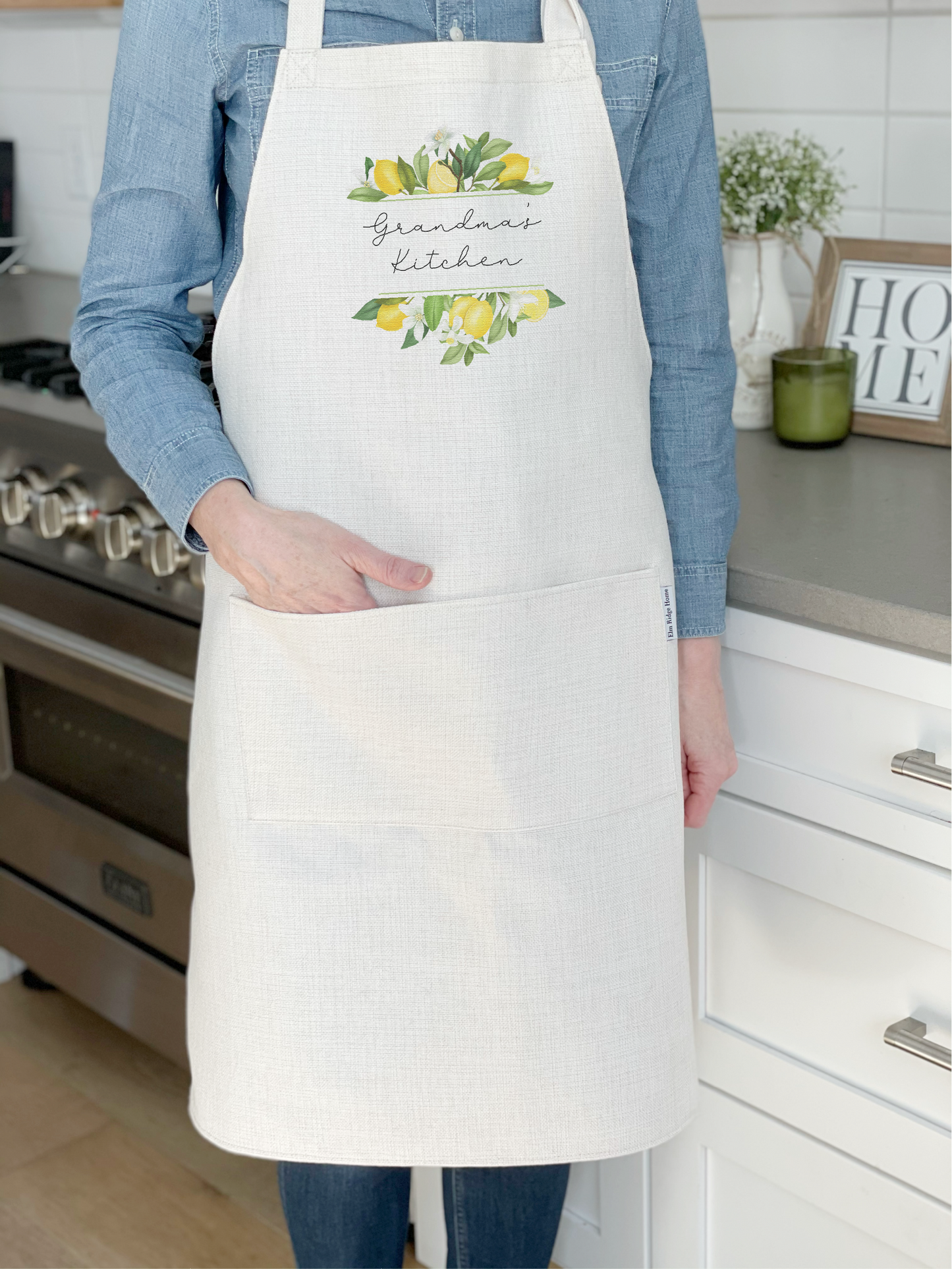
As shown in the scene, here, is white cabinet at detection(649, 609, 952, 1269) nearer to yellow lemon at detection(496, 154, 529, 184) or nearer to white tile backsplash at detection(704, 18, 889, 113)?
yellow lemon at detection(496, 154, 529, 184)

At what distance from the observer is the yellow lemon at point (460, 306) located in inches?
36.3

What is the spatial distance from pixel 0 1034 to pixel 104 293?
148 cm

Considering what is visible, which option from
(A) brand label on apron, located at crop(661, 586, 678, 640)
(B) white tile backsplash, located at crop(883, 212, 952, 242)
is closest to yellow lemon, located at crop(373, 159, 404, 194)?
(A) brand label on apron, located at crop(661, 586, 678, 640)

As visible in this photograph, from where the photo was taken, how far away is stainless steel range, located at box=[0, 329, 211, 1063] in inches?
60.2

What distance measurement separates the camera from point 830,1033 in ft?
3.78

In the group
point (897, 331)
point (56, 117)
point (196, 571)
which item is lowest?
point (196, 571)

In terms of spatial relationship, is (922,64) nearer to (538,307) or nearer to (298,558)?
(538,307)

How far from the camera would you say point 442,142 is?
3.00 feet

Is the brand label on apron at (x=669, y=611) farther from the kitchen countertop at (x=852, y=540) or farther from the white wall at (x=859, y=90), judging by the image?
the white wall at (x=859, y=90)

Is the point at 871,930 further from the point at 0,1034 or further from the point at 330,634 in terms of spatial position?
the point at 0,1034

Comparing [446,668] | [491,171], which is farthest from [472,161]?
[446,668]

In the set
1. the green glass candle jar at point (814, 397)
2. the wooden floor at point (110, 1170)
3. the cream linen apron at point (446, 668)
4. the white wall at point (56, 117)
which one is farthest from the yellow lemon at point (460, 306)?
the white wall at point (56, 117)

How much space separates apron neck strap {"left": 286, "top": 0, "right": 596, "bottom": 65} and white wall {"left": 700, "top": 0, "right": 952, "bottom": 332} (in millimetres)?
649

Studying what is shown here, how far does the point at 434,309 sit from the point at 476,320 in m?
0.03
